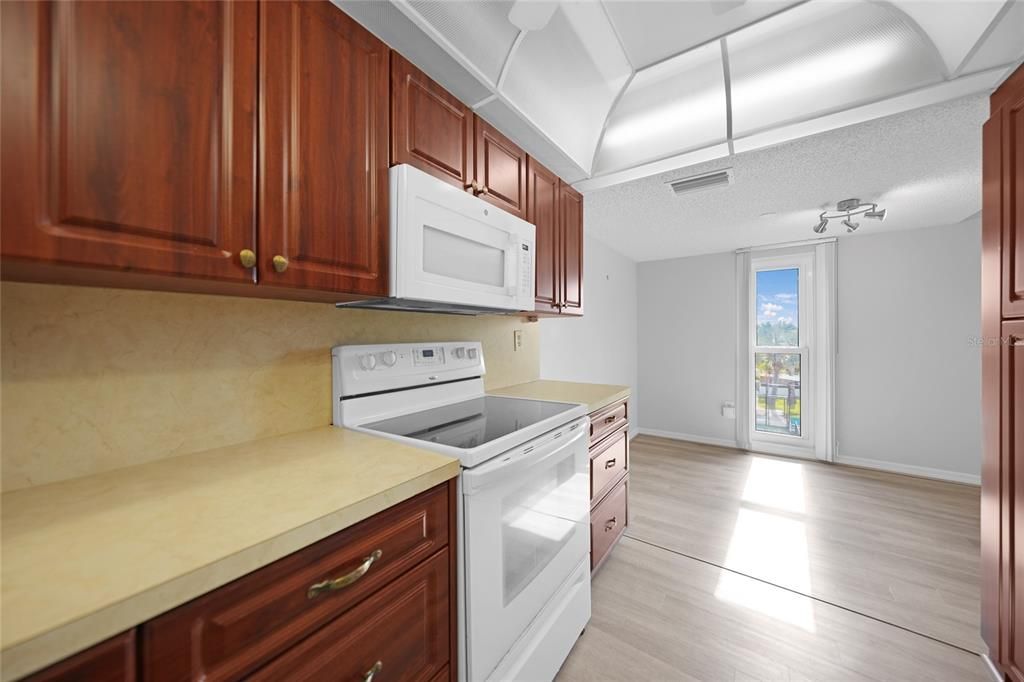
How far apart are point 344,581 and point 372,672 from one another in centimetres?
25

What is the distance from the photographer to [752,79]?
1.64 metres

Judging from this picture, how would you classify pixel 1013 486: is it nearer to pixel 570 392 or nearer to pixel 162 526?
pixel 570 392

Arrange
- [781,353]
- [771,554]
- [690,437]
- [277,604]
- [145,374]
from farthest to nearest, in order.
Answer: [690,437] < [781,353] < [771,554] < [145,374] < [277,604]

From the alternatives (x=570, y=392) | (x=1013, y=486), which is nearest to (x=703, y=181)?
(x=570, y=392)

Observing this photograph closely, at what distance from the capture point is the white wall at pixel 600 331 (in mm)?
3113

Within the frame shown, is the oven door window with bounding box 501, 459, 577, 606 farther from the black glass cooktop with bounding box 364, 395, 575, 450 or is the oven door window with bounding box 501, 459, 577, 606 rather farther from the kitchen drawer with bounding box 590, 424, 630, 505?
the kitchen drawer with bounding box 590, 424, 630, 505

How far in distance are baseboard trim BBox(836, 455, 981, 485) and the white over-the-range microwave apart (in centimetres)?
409

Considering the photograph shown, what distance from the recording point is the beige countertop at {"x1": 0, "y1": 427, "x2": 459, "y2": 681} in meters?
0.47

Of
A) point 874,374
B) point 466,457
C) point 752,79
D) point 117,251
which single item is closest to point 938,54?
point 752,79

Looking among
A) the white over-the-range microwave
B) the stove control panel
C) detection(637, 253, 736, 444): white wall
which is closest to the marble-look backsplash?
the stove control panel

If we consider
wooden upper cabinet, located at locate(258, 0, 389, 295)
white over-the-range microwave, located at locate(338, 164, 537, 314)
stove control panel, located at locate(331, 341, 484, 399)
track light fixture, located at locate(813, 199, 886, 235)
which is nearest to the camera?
wooden upper cabinet, located at locate(258, 0, 389, 295)

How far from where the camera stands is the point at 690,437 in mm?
4605

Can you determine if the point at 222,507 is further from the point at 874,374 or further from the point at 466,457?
the point at 874,374

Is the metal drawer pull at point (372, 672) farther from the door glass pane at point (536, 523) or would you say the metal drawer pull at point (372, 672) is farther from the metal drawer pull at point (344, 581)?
the door glass pane at point (536, 523)
